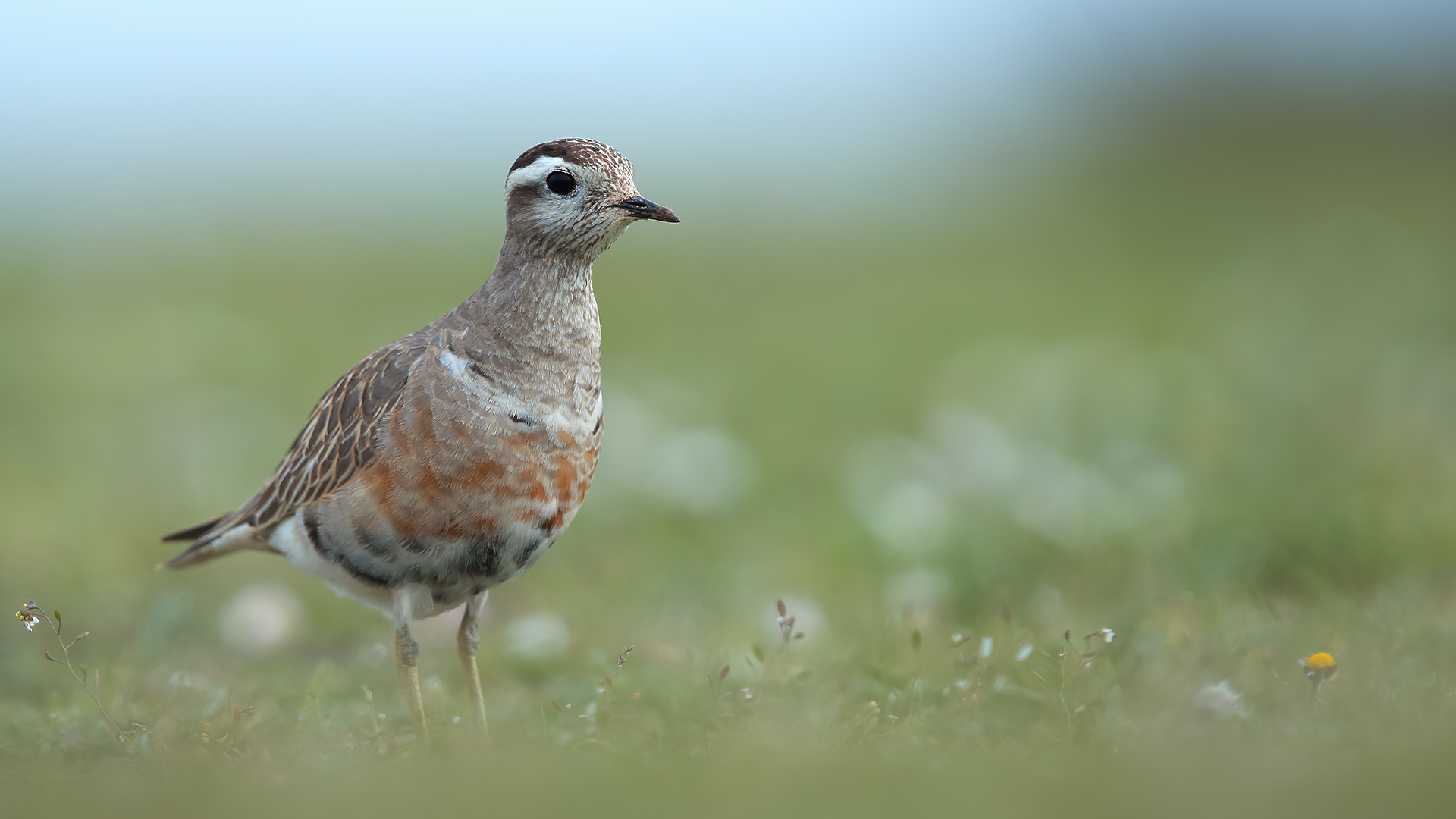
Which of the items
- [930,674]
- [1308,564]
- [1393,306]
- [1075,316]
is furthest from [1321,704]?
[1075,316]

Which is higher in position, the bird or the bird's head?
the bird's head

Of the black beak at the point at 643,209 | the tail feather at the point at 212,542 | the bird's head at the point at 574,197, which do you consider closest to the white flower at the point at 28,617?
the tail feather at the point at 212,542

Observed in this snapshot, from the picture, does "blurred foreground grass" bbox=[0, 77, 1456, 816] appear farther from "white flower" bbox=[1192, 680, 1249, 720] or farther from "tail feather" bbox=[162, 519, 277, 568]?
"tail feather" bbox=[162, 519, 277, 568]

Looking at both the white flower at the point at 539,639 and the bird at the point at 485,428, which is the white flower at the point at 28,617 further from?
the white flower at the point at 539,639

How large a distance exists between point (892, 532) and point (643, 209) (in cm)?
314

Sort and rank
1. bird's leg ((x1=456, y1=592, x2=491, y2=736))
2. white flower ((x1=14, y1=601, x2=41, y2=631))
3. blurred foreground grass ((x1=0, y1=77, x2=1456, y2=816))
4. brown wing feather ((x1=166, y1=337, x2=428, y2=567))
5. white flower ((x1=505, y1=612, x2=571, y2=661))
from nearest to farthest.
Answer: blurred foreground grass ((x1=0, y1=77, x2=1456, y2=816)) < white flower ((x1=14, y1=601, x2=41, y2=631)) < brown wing feather ((x1=166, y1=337, x2=428, y2=567)) < bird's leg ((x1=456, y1=592, x2=491, y2=736)) < white flower ((x1=505, y1=612, x2=571, y2=661))

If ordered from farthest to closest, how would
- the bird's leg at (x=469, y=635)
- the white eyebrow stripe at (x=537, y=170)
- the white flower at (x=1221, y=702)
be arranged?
1. the bird's leg at (x=469, y=635)
2. the white eyebrow stripe at (x=537, y=170)
3. the white flower at (x=1221, y=702)

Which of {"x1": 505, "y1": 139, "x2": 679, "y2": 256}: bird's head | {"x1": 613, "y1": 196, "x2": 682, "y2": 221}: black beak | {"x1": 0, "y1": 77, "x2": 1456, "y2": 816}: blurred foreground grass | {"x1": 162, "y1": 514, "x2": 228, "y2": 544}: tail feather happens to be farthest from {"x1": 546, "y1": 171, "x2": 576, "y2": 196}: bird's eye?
{"x1": 162, "y1": 514, "x2": 228, "y2": 544}: tail feather

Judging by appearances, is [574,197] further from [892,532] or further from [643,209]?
[892,532]

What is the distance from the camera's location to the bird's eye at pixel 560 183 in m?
4.82

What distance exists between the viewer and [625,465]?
28.9 ft

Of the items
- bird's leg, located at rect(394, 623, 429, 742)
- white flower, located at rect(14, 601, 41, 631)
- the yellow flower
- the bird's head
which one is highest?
the bird's head

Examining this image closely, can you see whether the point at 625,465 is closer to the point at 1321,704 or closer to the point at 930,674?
the point at 930,674

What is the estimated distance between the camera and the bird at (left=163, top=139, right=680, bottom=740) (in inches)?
185
